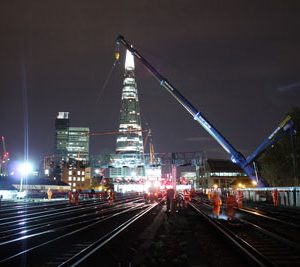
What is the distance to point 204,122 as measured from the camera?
6294 cm

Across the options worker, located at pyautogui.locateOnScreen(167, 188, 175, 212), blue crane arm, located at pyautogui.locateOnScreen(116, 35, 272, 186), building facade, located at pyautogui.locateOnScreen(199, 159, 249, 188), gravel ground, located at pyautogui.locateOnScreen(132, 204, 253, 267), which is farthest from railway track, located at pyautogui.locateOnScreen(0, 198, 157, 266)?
building facade, located at pyautogui.locateOnScreen(199, 159, 249, 188)

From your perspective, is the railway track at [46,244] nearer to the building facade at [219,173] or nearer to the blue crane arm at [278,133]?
the blue crane arm at [278,133]

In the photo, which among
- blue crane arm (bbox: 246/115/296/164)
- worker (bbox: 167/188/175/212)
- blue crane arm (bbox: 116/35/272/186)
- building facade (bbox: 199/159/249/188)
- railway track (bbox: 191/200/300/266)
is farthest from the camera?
building facade (bbox: 199/159/249/188)

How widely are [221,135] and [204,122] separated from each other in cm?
316

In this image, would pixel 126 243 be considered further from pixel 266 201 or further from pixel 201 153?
pixel 201 153

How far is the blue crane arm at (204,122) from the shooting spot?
60.4m

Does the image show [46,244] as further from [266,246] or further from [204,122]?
[204,122]

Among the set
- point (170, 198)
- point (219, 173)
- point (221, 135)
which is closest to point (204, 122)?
point (221, 135)

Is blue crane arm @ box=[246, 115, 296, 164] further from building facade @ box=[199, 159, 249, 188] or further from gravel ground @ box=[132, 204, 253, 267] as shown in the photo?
building facade @ box=[199, 159, 249, 188]

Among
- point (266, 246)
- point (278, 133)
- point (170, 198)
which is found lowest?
point (266, 246)

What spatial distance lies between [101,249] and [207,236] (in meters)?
5.66

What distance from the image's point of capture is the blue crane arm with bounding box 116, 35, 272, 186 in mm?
60406

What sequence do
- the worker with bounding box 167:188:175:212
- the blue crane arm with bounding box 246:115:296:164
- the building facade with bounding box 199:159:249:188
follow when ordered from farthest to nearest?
the building facade with bounding box 199:159:249:188
the blue crane arm with bounding box 246:115:296:164
the worker with bounding box 167:188:175:212

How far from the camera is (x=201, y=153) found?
16675 cm
